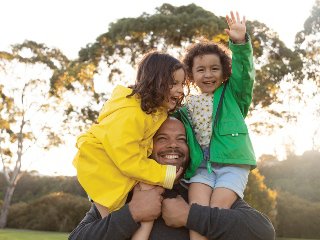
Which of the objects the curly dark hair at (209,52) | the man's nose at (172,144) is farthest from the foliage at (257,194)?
the man's nose at (172,144)

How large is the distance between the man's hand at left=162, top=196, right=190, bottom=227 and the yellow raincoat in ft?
0.34

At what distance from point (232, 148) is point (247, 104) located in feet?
1.26

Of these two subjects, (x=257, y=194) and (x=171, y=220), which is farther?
(x=257, y=194)

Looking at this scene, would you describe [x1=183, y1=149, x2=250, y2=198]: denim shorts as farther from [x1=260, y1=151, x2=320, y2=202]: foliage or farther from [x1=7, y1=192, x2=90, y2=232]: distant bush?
[x1=260, y1=151, x2=320, y2=202]: foliage

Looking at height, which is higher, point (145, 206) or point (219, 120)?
point (219, 120)

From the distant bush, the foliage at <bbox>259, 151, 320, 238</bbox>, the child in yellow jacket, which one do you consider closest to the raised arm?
the child in yellow jacket

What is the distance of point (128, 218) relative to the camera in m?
2.67

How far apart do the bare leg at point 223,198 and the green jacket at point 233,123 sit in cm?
18

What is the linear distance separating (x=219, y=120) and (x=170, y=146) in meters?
0.50

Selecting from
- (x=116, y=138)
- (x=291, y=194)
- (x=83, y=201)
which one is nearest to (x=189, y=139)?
(x=116, y=138)

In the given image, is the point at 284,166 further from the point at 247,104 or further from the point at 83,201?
the point at 247,104

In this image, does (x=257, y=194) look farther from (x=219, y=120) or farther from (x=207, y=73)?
(x=219, y=120)

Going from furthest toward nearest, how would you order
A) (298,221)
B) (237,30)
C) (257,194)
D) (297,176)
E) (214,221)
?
1. (297,176)
2. (298,221)
3. (257,194)
4. (237,30)
5. (214,221)

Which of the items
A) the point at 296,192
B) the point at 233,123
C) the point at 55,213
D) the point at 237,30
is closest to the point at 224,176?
the point at 233,123
